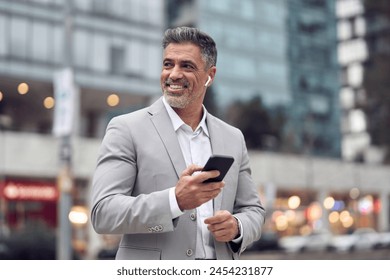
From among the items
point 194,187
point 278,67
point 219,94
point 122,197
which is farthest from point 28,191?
point 194,187

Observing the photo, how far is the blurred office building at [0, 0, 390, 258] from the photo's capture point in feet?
115

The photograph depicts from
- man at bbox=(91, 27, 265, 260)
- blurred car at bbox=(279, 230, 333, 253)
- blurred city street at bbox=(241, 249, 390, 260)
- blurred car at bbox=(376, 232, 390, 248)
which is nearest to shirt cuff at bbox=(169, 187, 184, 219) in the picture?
man at bbox=(91, 27, 265, 260)

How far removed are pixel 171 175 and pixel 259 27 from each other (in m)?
58.2

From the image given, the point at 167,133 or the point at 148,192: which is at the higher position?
the point at 167,133

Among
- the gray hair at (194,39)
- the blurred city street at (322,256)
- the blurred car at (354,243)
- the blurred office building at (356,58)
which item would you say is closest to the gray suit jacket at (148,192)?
the gray hair at (194,39)

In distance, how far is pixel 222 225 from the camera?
2.45 m

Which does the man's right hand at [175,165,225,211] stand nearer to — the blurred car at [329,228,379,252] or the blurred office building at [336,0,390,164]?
the blurred car at [329,228,379,252]

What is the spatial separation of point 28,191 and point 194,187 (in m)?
34.6

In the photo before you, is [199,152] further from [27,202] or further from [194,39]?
[27,202]

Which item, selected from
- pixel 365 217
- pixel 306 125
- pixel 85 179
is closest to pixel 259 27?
pixel 306 125

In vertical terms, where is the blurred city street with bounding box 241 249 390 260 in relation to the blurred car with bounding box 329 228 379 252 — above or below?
above

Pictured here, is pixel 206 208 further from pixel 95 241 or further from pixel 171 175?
pixel 95 241

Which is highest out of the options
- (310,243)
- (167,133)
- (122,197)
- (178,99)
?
(178,99)
